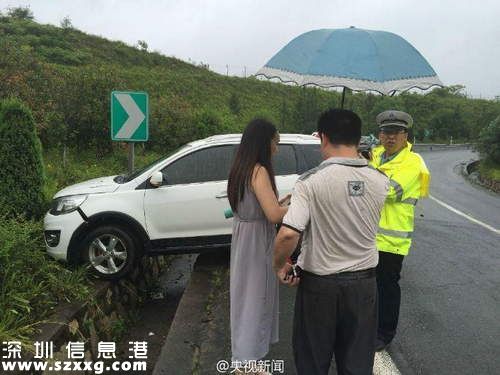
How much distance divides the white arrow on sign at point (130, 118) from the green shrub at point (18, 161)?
1091 mm

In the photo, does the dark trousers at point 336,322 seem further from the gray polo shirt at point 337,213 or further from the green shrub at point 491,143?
the green shrub at point 491,143

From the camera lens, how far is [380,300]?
3814 mm

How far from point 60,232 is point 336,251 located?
370cm

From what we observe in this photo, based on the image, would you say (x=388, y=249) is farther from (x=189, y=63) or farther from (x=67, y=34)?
(x=189, y=63)

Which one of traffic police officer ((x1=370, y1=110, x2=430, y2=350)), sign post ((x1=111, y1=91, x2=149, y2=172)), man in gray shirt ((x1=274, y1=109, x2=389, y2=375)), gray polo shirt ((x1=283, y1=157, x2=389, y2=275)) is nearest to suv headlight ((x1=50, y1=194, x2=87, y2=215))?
sign post ((x1=111, y1=91, x2=149, y2=172))

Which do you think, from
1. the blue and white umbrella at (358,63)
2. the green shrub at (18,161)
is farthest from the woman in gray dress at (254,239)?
the green shrub at (18,161)

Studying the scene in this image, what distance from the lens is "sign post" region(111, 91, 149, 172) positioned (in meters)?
6.47

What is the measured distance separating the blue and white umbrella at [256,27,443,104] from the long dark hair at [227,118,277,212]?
1.26m

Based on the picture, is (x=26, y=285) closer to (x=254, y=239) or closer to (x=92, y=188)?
(x=92, y=188)

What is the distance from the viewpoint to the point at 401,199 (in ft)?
11.7

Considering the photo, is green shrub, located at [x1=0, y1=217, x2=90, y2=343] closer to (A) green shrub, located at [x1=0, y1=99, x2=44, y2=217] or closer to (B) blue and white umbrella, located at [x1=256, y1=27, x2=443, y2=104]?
(A) green shrub, located at [x1=0, y1=99, x2=44, y2=217]

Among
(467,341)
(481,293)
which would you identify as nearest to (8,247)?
(467,341)

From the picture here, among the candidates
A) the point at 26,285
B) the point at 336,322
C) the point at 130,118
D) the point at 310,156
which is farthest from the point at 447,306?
the point at 130,118

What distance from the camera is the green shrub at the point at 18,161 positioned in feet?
18.8
